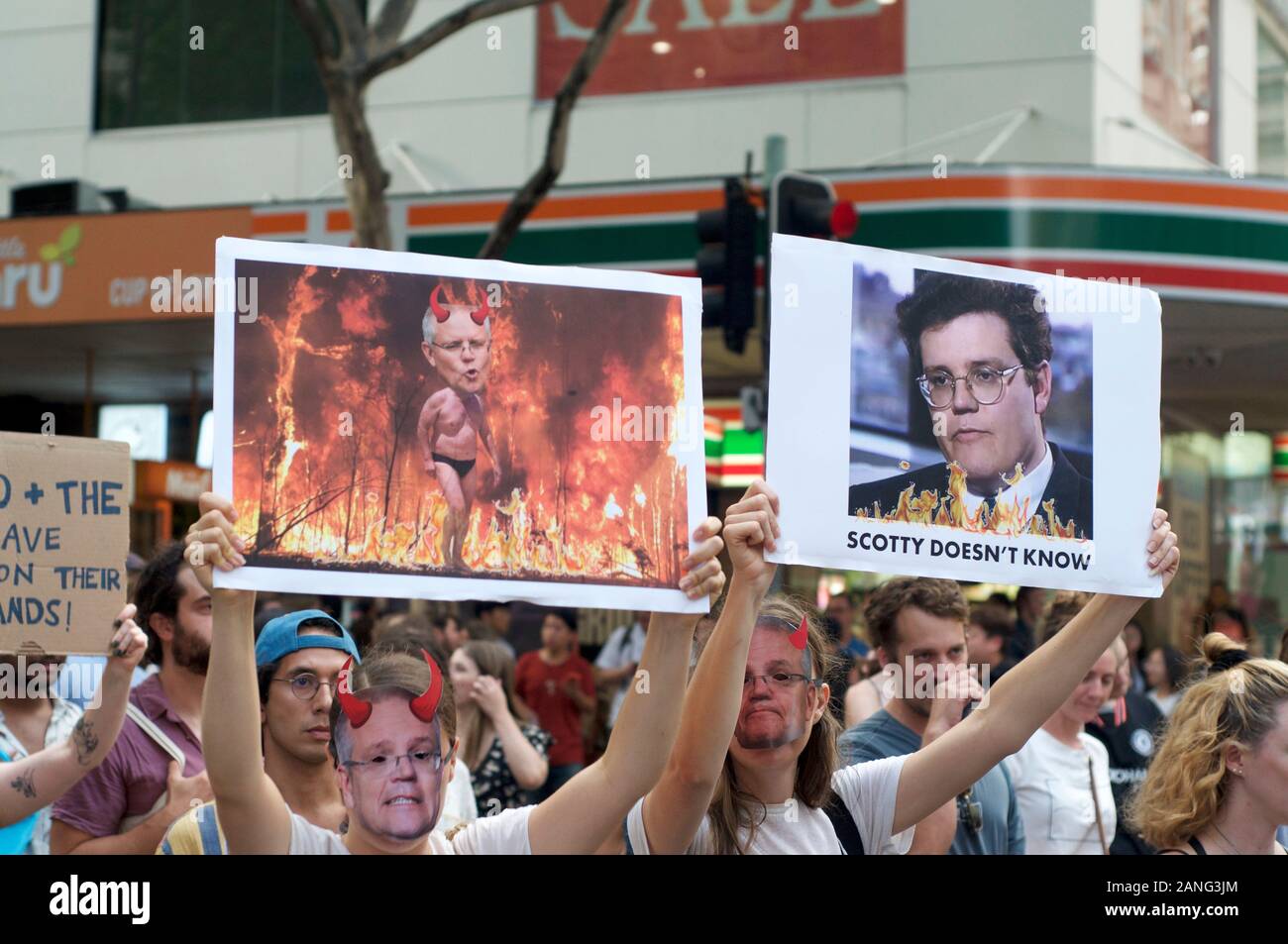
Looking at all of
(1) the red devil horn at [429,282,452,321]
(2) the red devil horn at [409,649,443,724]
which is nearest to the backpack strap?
(2) the red devil horn at [409,649,443,724]

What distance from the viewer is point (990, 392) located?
3186 mm

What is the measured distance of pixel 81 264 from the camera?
13672 mm

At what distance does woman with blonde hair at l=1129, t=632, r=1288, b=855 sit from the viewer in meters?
3.28

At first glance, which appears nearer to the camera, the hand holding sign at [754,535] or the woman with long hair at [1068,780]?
the hand holding sign at [754,535]

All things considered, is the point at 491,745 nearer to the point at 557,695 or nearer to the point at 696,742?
the point at 557,695

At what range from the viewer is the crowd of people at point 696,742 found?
9.05 feet

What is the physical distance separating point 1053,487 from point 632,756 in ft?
3.47

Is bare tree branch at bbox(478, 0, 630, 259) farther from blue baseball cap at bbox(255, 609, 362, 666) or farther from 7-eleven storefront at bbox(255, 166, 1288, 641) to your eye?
blue baseball cap at bbox(255, 609, 362, 666)

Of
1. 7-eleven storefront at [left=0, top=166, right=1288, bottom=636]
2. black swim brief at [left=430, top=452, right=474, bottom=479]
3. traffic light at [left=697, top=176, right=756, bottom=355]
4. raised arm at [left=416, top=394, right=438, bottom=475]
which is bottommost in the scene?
black swim brief at [left=430, top=452, right=474, bottom=479]

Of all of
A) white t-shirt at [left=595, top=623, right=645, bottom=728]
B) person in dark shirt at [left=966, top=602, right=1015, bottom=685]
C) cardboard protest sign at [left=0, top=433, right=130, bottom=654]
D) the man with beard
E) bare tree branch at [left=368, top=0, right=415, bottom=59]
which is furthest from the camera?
white t-shirt at [left=595, top=623, right=645, bottom=728]

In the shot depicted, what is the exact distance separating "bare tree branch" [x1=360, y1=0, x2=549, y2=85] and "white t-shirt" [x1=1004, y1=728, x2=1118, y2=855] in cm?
648

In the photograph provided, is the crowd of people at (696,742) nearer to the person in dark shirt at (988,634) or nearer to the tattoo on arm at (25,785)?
the tattoo on arm at (25,785)

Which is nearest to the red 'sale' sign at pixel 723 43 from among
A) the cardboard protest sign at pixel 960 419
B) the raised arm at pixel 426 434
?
the cardboard protest sign at pixel 960 419
